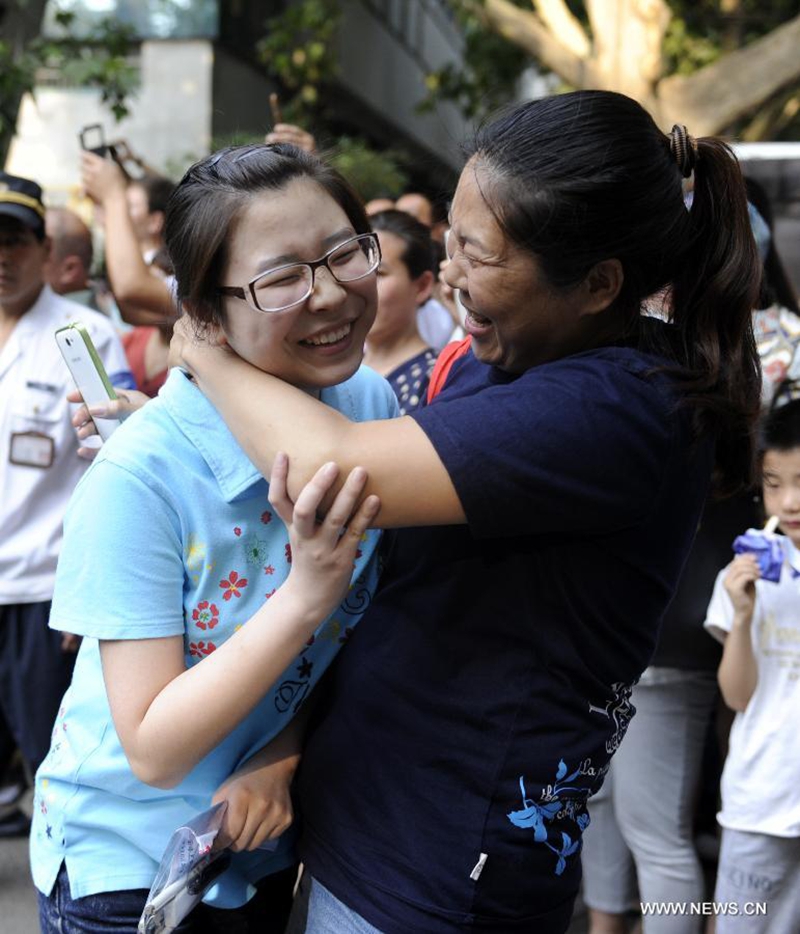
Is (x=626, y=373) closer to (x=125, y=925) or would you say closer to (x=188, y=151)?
(x=125, y=925)

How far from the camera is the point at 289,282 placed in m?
1.55

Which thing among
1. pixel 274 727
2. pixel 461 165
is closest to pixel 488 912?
pixel 274 727

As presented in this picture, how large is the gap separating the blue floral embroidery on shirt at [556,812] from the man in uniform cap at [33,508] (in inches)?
105

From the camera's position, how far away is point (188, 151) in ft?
39.7

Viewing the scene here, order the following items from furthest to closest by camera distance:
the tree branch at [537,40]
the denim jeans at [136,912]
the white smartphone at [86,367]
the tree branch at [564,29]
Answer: the tree branch at [564,29]
the tree branch at [537,40]
the white smartphone at [86,367]
the denim jeans at [136,912]

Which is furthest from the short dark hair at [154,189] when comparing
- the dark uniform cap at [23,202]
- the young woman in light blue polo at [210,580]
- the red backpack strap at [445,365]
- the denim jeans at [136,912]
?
the denim jeans at [136,912]

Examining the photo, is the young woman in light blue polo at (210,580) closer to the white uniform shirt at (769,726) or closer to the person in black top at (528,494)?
the person in black top at (528,494)

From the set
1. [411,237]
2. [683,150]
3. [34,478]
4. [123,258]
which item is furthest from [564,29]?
[683,150]

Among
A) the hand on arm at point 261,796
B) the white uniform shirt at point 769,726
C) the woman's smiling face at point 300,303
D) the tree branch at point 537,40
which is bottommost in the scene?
the white uniform shirt at point 769,726

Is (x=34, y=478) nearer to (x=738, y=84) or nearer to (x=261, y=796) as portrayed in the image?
(x=261, y=796)

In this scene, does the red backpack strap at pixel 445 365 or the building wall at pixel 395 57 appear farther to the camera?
the building wall at pixel 395 57

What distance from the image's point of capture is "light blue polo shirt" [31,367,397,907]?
149cm

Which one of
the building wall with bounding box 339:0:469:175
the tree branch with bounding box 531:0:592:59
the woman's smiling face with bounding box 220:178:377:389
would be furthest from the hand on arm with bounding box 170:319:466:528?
the building wall with bounding box 339:0:469:175

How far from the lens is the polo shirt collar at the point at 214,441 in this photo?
61.0 inches
